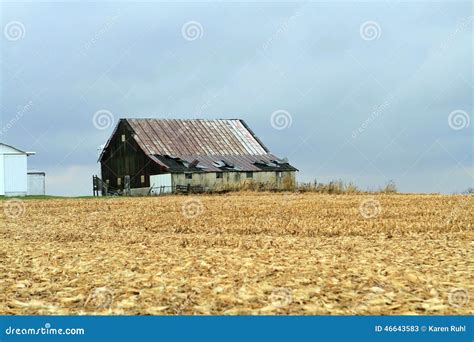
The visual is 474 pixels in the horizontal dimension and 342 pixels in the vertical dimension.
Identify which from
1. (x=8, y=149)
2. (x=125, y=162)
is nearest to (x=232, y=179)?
(x=125, y=162)

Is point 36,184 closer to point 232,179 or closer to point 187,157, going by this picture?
point 187,157

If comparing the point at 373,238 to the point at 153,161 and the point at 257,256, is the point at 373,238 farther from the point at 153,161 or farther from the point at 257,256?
the point at 153,161

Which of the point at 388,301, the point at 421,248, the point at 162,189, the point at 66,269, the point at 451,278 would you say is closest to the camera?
the point at 388,301

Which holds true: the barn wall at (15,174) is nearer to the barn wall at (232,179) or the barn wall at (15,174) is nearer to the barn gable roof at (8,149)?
the barn gable roof at (8,149)

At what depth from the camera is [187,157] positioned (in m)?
55.3

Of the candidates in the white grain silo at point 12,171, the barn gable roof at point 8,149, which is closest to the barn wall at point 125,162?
the white grain silo at point 12,171

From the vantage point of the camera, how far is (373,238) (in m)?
17.6

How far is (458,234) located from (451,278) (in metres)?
7.86

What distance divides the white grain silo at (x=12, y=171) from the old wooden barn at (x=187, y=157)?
9.15 metres

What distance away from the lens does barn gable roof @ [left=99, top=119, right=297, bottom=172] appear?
54969 mm

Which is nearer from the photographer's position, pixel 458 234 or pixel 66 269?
pixel 66 269

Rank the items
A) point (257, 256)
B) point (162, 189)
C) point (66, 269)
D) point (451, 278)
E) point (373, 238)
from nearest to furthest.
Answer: point (451, 278) → point (66, 269) → point (257, 256) → point (373, 238) → point (162, 189)

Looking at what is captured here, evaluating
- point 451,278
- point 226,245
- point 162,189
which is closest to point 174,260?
point 226,245

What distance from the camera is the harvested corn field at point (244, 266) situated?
9.10 m
